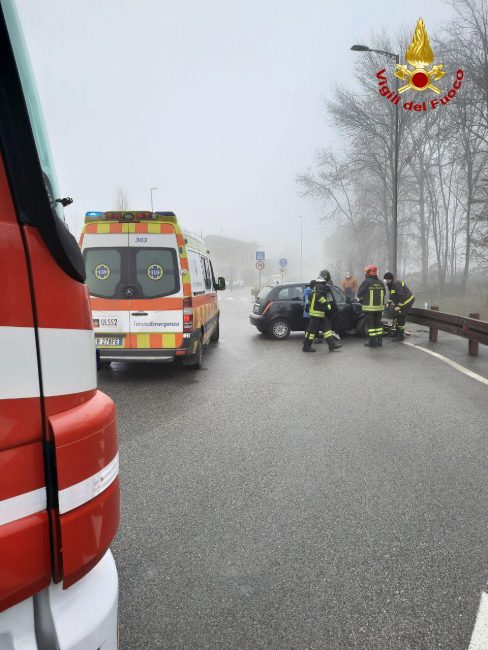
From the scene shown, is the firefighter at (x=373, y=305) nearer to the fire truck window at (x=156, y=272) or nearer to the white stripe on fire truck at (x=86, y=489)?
the fire truck window at (x=156, y=272)

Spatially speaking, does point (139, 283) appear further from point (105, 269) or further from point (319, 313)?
point (319, 313)

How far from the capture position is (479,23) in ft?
59.6

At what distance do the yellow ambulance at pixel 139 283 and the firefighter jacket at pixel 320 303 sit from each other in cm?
388

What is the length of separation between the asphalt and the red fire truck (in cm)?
109

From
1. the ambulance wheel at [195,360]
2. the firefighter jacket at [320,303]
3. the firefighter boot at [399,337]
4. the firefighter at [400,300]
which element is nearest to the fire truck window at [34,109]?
the ambulance wheel at [195,360]

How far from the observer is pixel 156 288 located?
7.20m

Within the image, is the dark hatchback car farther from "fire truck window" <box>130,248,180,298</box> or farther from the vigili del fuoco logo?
the vigili del fuoco logo

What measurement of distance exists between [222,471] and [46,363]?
2938 mm

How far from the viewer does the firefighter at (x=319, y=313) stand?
10205 millimetres

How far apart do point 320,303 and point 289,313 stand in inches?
71.0

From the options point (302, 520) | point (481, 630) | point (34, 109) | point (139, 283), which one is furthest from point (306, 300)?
point (34, 109)

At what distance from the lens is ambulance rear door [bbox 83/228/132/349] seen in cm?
718

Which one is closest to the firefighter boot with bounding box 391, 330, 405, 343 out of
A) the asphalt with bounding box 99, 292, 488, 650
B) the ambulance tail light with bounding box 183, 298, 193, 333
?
the asphalt with bounding box 99, 292, 488, 650

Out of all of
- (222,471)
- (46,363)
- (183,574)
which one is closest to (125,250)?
(222,471)
